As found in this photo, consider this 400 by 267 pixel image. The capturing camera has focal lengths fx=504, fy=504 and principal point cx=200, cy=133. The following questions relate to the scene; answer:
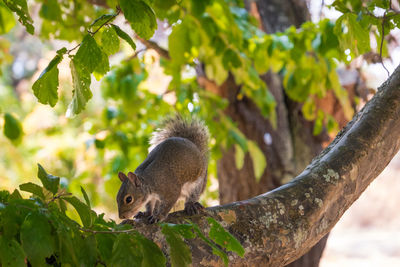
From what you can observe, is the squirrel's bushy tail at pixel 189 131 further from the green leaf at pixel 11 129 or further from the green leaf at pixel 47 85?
the green leaf at pixel 47 85

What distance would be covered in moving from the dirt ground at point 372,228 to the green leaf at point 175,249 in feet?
22.1

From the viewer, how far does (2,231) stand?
797 millimetres

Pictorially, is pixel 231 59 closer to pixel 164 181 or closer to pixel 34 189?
pixel 164 181

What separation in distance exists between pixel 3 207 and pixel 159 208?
1.01 meters

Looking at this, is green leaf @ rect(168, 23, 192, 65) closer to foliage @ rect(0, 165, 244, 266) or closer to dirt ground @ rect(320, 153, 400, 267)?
foliage @ rect(0, 165, 244, 266)

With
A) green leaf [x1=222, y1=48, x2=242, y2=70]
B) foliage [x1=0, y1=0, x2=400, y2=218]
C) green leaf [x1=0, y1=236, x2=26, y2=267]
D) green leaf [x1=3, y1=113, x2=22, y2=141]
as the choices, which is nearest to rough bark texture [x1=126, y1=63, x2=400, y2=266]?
foliage [x1=0, y1=0, x2=400, y2=218]

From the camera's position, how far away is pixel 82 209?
0.87 m

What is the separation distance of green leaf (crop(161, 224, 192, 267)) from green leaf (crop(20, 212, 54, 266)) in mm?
196

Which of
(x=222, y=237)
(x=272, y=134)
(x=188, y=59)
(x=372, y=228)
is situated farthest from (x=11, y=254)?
(x=372, y=228)

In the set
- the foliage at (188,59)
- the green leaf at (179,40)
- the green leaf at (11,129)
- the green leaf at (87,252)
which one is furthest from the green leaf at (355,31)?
the green leaf at (11,129)

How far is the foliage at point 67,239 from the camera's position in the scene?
0.73 metres

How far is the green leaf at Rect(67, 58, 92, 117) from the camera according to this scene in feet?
3.30

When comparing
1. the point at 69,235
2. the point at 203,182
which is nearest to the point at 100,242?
the point at 69,235

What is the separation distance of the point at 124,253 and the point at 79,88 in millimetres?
380
